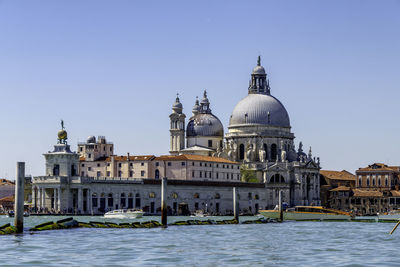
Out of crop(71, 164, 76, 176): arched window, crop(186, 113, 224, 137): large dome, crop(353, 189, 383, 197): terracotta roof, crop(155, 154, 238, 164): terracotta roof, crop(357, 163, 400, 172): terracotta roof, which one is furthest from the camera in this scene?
crop(357, 163, 400, 172): terracotta roof

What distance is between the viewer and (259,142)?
147 m

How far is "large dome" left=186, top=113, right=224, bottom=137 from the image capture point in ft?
495

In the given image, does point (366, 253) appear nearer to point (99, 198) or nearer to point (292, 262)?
point (292, 262)

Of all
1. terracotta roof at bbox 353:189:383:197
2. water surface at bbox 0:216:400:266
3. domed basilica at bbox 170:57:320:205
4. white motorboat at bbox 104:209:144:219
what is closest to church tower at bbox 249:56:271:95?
domed basilica at bbox 170:57:320:205

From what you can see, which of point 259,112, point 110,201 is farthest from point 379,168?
point 110,201

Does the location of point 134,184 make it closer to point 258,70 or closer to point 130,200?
point 130,200

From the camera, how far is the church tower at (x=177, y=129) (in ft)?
491

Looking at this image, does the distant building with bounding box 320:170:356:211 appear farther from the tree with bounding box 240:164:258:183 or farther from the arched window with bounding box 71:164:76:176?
the arched window with bounding box 71:164:76:176

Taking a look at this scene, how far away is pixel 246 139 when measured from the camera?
147375mm

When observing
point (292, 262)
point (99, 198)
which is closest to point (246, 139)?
point (99, 198)

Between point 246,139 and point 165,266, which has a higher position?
point 246,139

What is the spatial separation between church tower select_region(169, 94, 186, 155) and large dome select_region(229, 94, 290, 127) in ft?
26.7

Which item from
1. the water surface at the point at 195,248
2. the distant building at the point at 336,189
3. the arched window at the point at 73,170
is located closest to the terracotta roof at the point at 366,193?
the distant building at the point at 336,189

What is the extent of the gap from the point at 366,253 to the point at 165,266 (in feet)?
40.2
